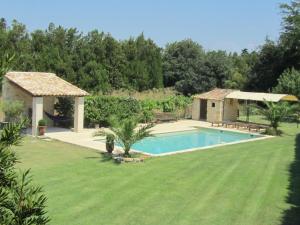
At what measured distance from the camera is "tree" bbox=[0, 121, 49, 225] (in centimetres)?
391

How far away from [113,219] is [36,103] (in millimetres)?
16091

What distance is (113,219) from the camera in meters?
11.7

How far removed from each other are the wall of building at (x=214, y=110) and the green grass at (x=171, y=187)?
14.6m

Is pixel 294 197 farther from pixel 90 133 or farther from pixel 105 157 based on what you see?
pixel 90 133

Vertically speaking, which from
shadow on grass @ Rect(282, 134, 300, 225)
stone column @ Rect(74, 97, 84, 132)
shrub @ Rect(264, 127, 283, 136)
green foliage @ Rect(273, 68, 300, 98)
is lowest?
shadow on grass @ Rect(282, 134, 300, 225)

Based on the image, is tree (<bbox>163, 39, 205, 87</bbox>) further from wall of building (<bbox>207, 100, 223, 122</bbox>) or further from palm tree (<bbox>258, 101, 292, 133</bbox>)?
palm tree (<bbox>258, 101, 292, 133</bbox>)

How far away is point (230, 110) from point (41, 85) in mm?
17307

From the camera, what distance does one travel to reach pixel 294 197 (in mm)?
14086

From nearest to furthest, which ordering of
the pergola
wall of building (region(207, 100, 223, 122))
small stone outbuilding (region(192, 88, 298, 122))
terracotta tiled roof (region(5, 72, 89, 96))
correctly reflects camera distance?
the pergola < terracotta tiled roof (region(5, 72, 89, 96)) < small stone outbuilding (region(192, 88, 298, 122)) < wall of building (region(207, 100, 223, 122))

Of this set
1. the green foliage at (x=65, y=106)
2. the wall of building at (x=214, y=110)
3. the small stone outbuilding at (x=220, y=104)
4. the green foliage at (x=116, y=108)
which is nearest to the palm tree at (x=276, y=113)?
the small stone outbuilding at (x=220, y=104)

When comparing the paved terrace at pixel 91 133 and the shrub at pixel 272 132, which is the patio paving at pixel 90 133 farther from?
the shrub at pixel 272 132

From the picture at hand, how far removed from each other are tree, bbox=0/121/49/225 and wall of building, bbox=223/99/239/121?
112 ft

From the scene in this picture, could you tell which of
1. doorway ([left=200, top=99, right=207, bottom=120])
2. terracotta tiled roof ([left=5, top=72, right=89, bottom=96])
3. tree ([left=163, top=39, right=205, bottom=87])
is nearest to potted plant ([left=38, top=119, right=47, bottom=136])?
terracotta tiled roof ([left=5, top=72, right=89, bottom=96])

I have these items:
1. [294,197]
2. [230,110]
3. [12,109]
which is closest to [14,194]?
[294,197]
